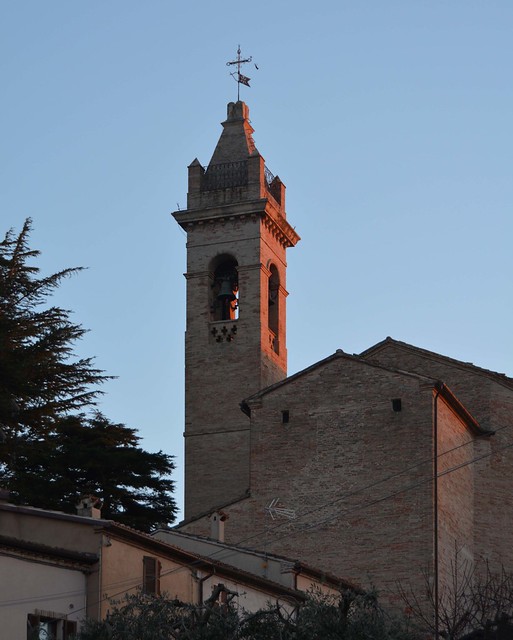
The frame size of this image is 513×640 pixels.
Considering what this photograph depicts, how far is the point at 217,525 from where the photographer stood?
33.4 metres

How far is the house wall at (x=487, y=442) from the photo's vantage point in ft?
125

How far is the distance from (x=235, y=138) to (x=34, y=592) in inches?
1253

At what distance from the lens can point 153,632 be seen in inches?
794

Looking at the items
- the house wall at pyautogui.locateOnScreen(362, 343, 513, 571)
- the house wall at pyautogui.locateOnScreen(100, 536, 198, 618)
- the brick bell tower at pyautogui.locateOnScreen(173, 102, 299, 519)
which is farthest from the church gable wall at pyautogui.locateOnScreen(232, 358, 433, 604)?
the brick bell tower at pyautogui.locateOnScreen(173, 102, 299, 519)

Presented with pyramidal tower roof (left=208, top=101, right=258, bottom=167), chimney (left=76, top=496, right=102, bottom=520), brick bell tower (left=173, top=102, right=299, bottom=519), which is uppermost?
pyramidal tower roof (left=208, top=101, right=258, bottom=167)

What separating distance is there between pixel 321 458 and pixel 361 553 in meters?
2.38

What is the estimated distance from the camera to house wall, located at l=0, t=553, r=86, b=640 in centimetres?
2297

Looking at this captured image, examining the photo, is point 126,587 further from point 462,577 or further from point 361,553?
point 462,577

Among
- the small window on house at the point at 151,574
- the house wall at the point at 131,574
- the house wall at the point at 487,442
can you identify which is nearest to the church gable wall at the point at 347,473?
the house wall at the point at 487,442

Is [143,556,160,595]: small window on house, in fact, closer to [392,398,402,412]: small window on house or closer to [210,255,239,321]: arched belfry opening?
[392,398,402,412]: small window on house

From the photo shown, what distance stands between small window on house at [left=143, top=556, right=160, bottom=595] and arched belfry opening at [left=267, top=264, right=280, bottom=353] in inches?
953

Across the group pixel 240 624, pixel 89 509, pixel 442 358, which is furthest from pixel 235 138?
pixel 240 624

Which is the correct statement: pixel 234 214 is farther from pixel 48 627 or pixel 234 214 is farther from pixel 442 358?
pixel 48 627

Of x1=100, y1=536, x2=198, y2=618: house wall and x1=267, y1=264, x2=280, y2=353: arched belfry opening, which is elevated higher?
x1=267, y1=264, x2=280, y2=353: arched belfry opening
